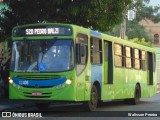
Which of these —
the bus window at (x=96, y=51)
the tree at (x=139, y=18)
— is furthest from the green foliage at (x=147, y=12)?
the bus window at (x=96, y=51)

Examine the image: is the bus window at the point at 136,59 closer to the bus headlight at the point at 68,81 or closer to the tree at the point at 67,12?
the tree at the point at 67,12

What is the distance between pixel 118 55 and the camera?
20.7 m

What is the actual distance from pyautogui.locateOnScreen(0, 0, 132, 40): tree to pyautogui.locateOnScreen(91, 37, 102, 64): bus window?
1.72 meters

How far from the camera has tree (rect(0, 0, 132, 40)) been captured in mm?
19688

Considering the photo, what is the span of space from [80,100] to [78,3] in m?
4.72

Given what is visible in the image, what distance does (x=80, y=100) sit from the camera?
1658cm

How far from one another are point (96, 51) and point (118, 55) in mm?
2682

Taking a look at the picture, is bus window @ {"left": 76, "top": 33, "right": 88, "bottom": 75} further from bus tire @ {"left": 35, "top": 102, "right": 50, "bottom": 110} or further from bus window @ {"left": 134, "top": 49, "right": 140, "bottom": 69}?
bus window @ {"left": 134, "top": 49, "right": 140, "bottom": 69}

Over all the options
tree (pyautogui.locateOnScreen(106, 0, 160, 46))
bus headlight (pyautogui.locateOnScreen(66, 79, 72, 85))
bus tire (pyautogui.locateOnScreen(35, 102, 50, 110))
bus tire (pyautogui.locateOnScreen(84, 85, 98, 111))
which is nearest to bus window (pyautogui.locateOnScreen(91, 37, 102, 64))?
bus tire (pyautogui.locateOnScreen(84, 85, 98, 111))

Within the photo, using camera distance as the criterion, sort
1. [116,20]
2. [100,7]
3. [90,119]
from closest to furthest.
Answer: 1. [90,119]
2. [100,7]
3. [116,20]

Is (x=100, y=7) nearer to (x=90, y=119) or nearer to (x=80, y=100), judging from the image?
(x=80, y=100)

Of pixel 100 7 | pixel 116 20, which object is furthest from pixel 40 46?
pixel 116 20

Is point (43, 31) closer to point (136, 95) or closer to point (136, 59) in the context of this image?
point (136, 59)

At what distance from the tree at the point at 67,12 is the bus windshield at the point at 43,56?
3.23 metres
